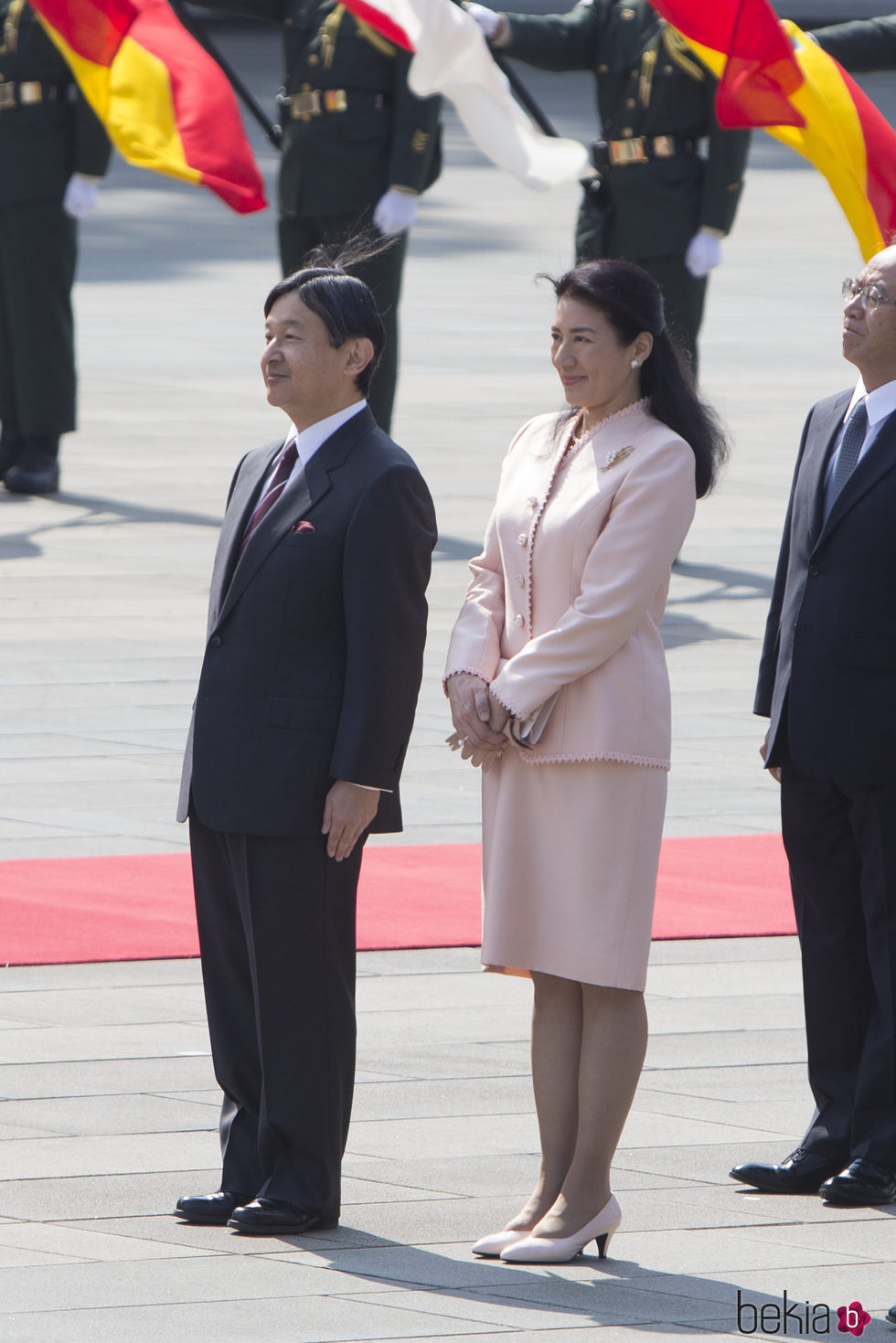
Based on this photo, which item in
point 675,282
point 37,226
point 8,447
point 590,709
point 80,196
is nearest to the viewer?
point 590,709

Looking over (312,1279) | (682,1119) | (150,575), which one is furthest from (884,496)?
(150,575)

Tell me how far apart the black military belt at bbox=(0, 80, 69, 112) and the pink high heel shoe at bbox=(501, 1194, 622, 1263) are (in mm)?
7746

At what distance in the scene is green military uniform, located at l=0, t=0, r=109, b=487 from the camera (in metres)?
10.7

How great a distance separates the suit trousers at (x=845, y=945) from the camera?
4.47m

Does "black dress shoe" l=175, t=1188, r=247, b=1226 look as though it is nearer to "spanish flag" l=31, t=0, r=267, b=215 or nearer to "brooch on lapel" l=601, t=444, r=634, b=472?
"brooch on lapel" l=601, t=444, r=634, b=472

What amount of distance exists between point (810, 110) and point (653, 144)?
12.4 feet

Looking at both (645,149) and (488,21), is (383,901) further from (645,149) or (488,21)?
(645,149)

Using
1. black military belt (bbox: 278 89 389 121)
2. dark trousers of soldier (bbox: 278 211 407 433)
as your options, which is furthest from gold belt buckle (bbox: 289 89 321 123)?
dark trousers of soldier (bbox: 278 211 407 433)

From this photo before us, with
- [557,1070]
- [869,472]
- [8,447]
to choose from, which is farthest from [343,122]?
[557,1070]

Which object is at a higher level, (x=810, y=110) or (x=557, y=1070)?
(x=810, y=110)

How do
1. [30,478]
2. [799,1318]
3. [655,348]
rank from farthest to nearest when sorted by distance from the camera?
[30,478]
[655,348]
[799,1318]

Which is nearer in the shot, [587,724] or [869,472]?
[587,724]

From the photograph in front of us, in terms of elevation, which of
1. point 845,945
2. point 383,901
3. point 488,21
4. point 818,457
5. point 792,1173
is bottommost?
point 383,901

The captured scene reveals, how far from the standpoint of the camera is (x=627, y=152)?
33.4 ft
